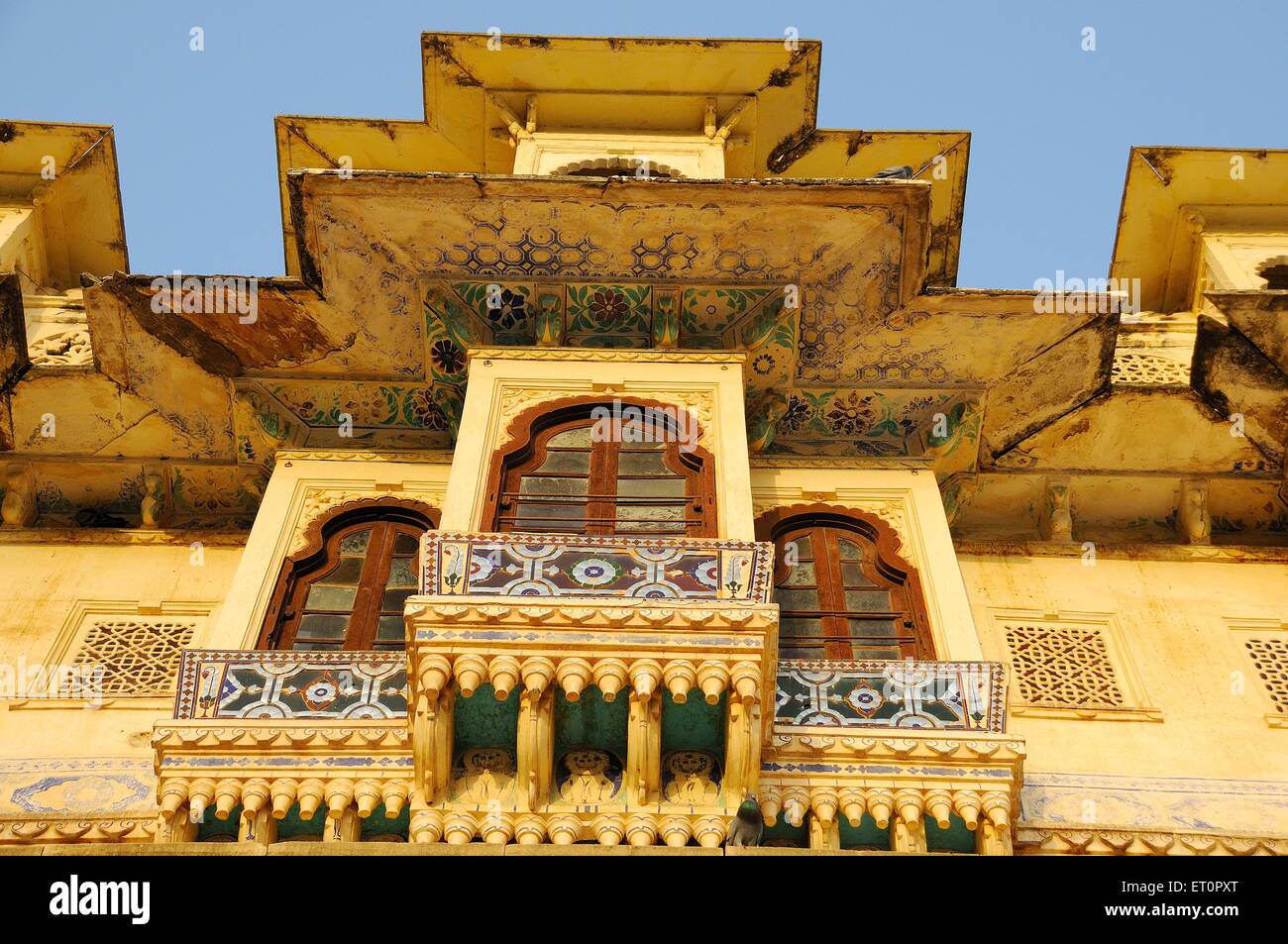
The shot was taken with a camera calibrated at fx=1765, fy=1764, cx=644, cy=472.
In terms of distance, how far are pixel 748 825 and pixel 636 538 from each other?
6.73 feet

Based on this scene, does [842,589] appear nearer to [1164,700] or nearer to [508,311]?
[1164,700]

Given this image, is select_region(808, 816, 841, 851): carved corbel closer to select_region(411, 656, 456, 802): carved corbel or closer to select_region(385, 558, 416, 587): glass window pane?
select_region(411, 656, 456, 802): carved corbel

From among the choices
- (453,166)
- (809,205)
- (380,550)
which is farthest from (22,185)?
(809,205)

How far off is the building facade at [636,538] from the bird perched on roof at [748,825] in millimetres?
422

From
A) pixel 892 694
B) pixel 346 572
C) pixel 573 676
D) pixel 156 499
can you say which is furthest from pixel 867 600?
pixel 156 499

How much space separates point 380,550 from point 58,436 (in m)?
2.73

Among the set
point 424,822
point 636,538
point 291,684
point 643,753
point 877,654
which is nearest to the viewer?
point 424,822

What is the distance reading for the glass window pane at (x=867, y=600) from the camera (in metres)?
9.87

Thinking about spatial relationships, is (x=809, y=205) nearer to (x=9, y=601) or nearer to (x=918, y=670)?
(x=918, y=670)

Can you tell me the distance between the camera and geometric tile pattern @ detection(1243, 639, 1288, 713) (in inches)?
403

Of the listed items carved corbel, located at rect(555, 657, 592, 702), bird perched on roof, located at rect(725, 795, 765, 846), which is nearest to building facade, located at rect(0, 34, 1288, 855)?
carved corbel, located at rect(555, 657, 592, 702)

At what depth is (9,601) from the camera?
10727 millimetres

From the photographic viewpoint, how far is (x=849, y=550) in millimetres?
10391

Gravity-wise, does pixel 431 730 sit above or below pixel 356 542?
below
